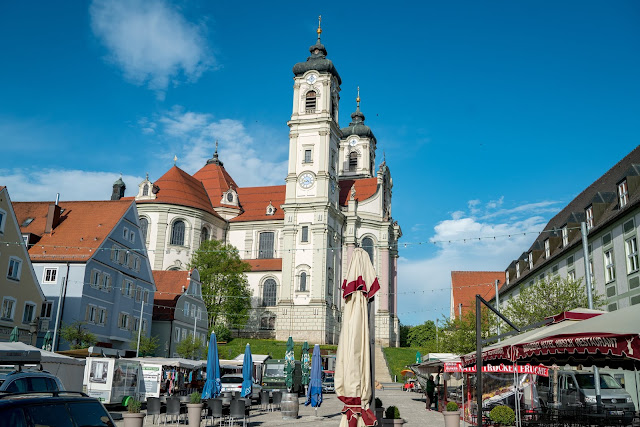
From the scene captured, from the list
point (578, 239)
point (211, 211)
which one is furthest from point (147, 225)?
point (578, 239)

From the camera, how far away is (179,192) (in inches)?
2763

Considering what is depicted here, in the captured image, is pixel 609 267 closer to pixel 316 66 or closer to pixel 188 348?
pixel 188 348

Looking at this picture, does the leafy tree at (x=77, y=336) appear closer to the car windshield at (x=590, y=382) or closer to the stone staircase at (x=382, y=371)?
the car windshield at (x=590, y=382)

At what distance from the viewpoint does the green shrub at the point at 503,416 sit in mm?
17375

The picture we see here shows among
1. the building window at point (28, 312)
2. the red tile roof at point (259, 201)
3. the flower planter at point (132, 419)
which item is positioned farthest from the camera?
the red tile roof at point (259, 201)

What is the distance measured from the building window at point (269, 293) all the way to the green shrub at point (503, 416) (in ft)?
172

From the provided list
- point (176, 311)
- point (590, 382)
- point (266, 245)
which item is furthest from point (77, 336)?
point (266, 245)

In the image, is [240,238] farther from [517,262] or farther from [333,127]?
[517,262]

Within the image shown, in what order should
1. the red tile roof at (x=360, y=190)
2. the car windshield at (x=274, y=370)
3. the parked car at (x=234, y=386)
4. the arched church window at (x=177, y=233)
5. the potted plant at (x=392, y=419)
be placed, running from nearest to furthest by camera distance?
the potted plant at (x=392, y=419), the parked car at (x=234, y=386), the car windshield at (x=274, y=370), the arched church window at (x=177, y=233), the red tile roof at (x=360, y=190)

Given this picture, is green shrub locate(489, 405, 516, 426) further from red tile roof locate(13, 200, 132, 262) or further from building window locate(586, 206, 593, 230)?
red tile roof locate(13, 200, 132, 262)

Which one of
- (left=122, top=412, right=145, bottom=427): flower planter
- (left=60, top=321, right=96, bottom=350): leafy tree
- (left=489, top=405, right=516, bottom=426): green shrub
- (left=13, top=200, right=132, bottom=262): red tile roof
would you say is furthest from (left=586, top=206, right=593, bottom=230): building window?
(left=13, top=200, right=132, bottom=262): red tile roof

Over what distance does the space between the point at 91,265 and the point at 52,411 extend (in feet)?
105

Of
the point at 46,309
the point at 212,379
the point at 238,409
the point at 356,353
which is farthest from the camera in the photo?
the point at 46,309

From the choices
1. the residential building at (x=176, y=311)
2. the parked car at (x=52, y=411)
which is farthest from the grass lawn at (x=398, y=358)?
the parked car at (x=52, y=411)
